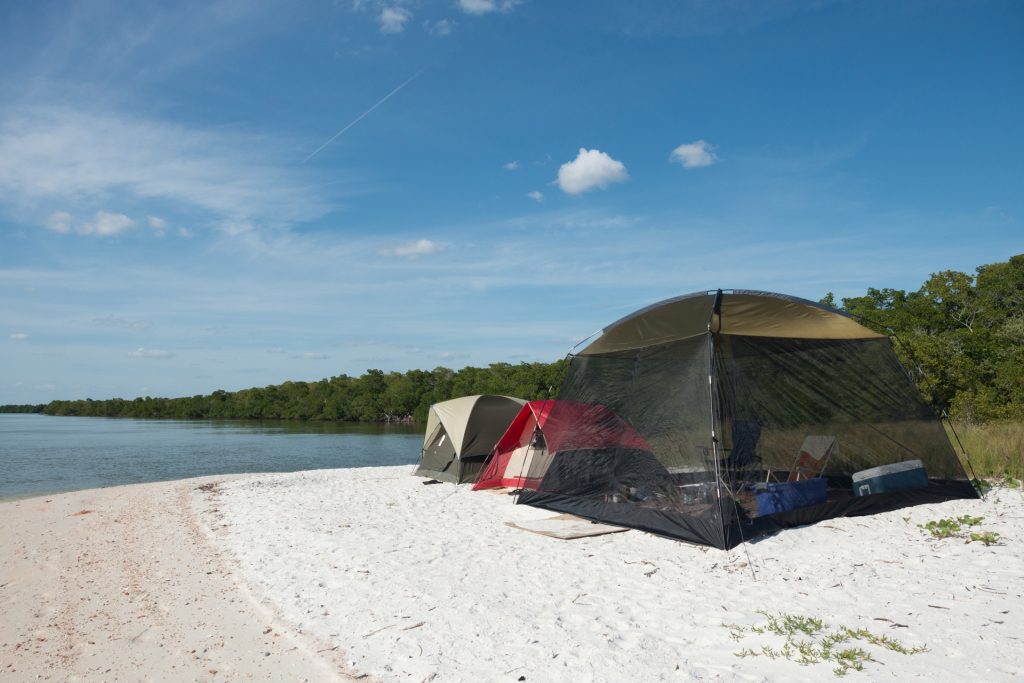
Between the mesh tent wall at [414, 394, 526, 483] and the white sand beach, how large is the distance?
350 centimetres

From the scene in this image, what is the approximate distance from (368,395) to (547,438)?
198 ft

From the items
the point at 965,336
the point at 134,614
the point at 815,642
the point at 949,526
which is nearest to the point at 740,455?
the point at 949,526

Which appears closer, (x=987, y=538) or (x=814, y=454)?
(x=987, y=538)

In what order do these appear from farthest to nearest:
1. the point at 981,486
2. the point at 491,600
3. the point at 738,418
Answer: the point at 981,486
the point at 738,418
the point at 491,600

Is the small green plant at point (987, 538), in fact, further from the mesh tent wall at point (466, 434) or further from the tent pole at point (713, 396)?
the mesh tent wall at point (466, 434)

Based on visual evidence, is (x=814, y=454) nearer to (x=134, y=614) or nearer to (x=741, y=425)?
(x=741, y=425)

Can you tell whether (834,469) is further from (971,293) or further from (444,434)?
(971,293)

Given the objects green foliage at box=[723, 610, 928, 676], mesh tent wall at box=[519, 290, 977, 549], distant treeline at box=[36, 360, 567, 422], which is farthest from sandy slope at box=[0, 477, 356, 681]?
distant treeline at box=[36, 360, 567, 422]

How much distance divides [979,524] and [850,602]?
2900 millimetres

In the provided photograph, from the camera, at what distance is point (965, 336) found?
2598cm

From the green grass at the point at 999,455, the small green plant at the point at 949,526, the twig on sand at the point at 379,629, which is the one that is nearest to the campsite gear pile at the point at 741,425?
the small green plant at the point at 949,526

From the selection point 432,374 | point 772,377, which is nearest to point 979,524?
point 772,377

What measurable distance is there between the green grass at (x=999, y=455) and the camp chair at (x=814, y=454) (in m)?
2.95

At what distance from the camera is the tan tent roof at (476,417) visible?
1177cm
